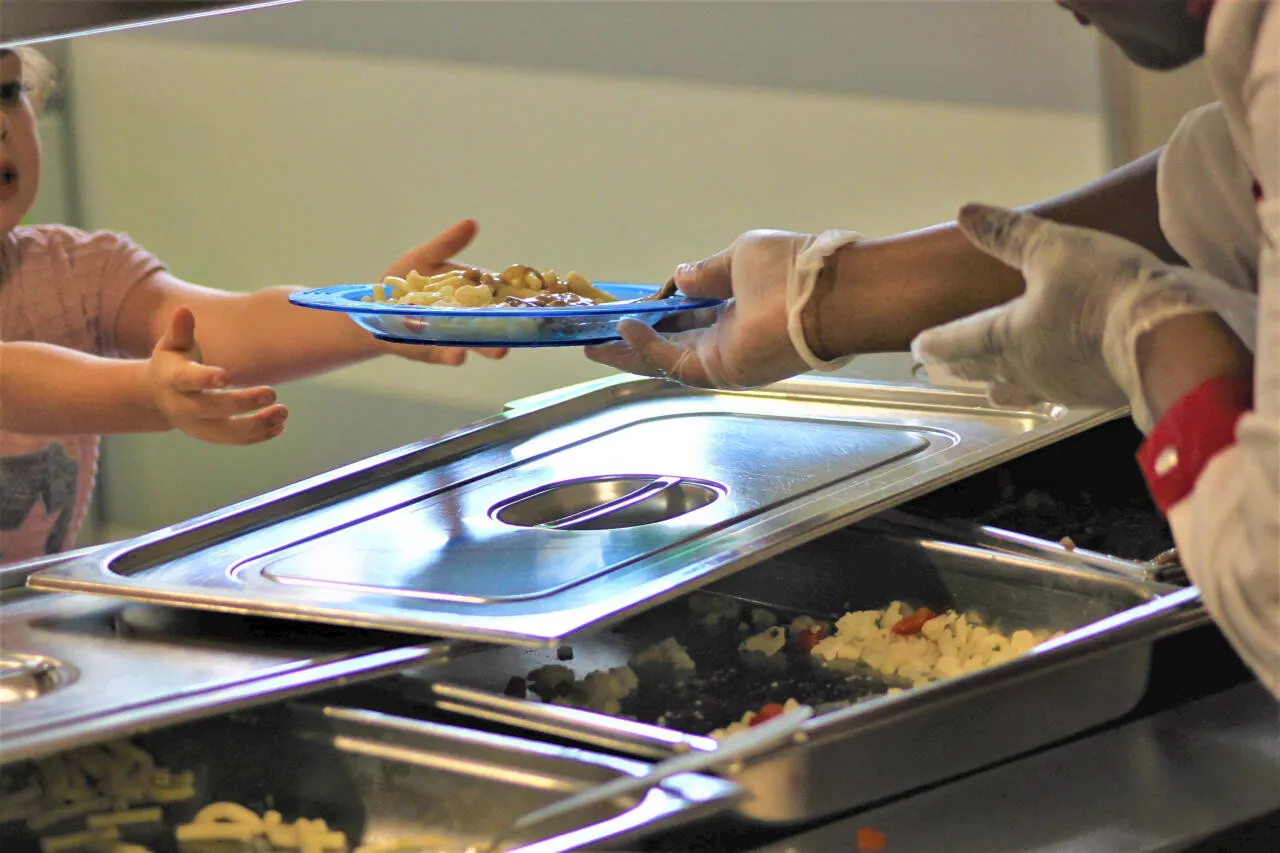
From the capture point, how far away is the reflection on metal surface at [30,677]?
2.88 ft

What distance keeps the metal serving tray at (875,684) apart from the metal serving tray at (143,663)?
0.06m

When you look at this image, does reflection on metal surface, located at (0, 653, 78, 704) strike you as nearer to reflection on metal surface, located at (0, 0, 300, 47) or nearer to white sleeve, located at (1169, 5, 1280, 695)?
reflection on metal surface, located at (0, 0, 300, 47)

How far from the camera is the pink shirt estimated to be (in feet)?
5.97

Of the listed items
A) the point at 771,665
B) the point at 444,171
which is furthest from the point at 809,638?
the point at 444,171

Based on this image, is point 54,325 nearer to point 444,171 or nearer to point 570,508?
point 570,508

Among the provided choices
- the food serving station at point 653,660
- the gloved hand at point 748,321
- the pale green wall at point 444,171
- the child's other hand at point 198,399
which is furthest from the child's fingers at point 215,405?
the pale green wall at point 444,171

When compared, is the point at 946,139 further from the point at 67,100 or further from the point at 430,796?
the point at 67,100

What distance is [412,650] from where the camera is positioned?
2.98 feet

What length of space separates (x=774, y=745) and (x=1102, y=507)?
29.5 inches

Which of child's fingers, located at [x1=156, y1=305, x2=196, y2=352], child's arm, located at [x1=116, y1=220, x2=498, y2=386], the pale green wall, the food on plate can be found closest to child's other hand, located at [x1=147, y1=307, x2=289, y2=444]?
child's fingers, located at [x1=156, y1=305, x2=196, y2=352]

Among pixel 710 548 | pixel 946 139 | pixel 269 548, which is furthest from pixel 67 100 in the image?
pixel 710 548

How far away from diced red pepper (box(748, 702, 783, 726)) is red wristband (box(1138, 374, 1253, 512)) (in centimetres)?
33

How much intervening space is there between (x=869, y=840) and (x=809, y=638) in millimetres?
323

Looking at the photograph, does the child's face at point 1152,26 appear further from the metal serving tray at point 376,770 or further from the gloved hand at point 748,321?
the metal serving tray at point 376,770
